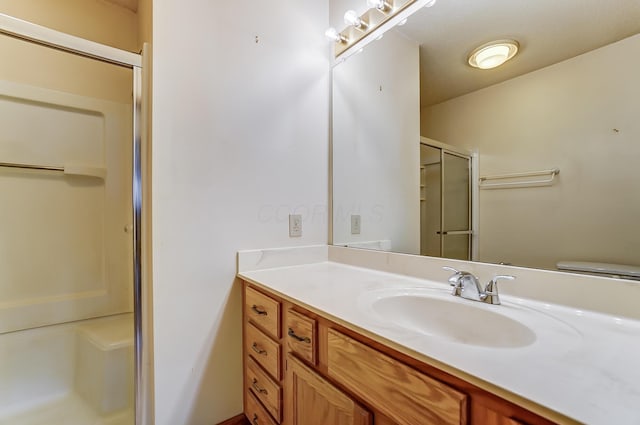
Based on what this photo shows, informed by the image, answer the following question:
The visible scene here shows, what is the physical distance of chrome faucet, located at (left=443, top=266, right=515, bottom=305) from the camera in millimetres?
876

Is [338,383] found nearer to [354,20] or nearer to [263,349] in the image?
[263,349]

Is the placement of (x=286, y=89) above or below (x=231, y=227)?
above

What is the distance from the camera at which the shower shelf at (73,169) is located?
1546 millimetres

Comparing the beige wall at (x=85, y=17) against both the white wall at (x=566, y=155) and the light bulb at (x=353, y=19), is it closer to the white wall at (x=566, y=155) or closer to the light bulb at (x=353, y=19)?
the light bulb at (x=353, y=19)

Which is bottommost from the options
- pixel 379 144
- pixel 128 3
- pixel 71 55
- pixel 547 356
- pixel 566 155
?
pixel 547 356

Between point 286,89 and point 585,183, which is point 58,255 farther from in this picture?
point 585,183

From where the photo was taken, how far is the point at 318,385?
2.72 feet

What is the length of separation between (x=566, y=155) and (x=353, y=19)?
1181 mm

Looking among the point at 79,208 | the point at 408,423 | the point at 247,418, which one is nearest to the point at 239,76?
the point at 79,208

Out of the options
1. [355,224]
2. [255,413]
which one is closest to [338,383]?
[255,413]

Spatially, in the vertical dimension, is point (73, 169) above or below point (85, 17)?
below

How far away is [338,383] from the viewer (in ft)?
2.54

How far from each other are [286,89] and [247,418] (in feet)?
5.43

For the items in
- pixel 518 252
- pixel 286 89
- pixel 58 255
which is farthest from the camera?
pixel 58 255
